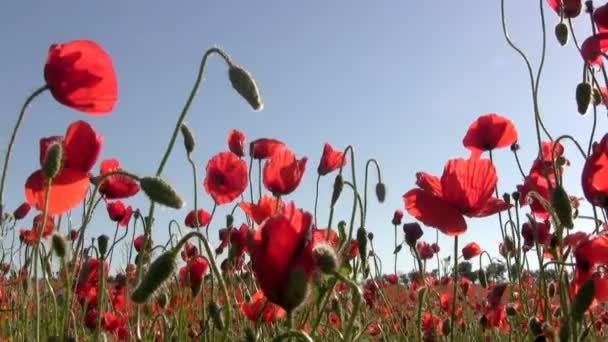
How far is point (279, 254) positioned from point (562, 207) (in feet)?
3.24

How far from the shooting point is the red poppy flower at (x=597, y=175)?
1.62 m

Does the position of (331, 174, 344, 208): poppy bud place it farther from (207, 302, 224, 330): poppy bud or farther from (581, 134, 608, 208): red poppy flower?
(581, 134, 608, 208): red poppy flower

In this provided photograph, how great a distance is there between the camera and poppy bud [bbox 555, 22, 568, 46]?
2607mm

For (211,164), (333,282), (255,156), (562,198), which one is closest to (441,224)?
(562,198)

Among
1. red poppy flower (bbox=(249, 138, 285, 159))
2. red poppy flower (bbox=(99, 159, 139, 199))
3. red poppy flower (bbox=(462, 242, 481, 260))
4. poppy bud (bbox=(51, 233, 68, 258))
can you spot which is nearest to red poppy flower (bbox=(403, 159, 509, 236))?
poppy bud (bbox=(51, 233, 68, 258))

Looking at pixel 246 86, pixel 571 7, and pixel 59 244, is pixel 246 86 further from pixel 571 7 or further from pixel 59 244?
pixel 571 7

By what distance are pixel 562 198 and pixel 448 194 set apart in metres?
0.47

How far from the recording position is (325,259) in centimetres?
114

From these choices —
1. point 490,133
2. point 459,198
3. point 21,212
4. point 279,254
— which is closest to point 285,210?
point 279,254

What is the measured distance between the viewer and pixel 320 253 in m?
1.14

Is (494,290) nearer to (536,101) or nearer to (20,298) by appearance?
(536,101)

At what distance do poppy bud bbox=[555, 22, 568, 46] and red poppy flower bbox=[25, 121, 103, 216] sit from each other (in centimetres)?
167

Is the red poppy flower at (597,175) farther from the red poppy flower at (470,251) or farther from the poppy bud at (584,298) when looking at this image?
the red poppy flower at (470,251)

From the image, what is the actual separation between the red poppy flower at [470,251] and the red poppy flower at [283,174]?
2502mm
